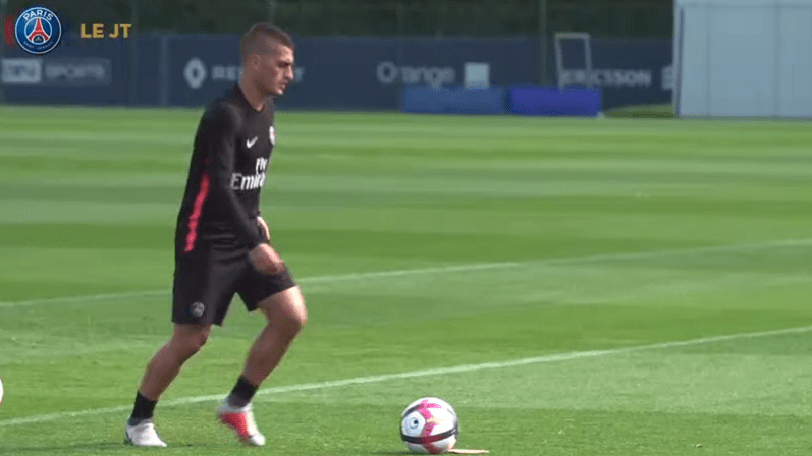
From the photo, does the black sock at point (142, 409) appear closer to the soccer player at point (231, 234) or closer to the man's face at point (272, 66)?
the soccer player at point (231, 234)

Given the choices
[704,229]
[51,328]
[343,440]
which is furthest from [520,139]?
[343,440]

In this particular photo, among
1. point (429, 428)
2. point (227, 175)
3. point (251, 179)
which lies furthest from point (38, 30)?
point (429, 428)

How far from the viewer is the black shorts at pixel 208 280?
373 inches

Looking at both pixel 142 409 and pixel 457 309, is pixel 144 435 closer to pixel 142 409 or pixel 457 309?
pixel 142 409

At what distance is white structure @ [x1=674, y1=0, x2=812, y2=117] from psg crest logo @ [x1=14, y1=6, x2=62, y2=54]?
17642 mm

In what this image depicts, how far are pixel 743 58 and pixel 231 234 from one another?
2039 inches

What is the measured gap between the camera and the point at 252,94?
9469mm

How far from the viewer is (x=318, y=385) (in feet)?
39.0

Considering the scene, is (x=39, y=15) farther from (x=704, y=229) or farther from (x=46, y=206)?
(x=704, y=229)

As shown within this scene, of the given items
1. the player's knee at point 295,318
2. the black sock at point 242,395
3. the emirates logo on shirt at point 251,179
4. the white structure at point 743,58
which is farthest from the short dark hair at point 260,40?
the white structure at point 743,58

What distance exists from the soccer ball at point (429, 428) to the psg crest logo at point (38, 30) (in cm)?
5483

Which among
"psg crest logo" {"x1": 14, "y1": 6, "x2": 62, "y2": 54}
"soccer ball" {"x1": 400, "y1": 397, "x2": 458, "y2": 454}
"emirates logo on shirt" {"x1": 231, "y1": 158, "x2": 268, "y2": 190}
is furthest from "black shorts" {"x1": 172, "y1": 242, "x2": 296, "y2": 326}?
"psg crest logo" {"x1": 14, "y1": 6, "x2": 62, "y2": 54}

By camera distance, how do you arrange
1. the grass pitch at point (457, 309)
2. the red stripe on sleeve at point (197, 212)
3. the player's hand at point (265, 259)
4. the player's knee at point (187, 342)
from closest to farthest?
1. the player's hand at point (265, 259)
2. the red stripe on sleeve at point (197, 212)
3. the player's knee at point (187, 342)
4. the grass pitch at point (457, 309)

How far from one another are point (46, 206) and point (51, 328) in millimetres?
11494
